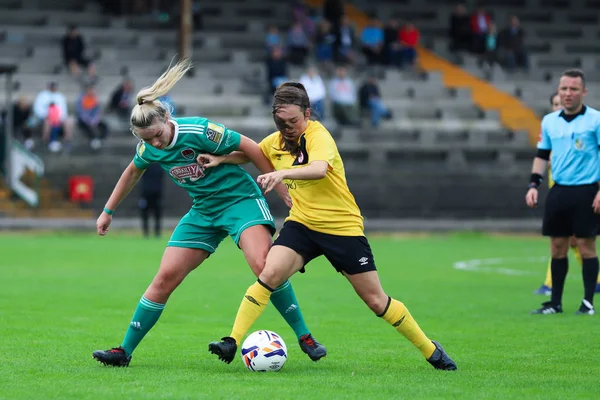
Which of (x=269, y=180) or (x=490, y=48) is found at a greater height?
(x=490, y=48)

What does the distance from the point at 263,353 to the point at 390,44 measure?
89.7 ft

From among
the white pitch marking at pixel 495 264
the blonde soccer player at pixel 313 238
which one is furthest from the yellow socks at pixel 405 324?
the white pitch marking at pixel 495 264

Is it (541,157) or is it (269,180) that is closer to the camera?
(269,180)

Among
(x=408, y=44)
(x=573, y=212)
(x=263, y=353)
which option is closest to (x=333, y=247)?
(x=263, y=353)

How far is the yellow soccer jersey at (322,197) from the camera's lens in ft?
25.6

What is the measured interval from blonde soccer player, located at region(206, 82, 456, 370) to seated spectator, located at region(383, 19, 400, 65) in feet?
87.7

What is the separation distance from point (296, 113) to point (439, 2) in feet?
110

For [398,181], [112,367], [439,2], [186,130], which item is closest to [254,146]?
[186,130]

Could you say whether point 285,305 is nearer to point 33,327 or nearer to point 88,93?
point 33,327

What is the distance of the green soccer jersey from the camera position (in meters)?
8.02

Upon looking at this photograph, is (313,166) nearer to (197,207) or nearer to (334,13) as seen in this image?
(197,207)

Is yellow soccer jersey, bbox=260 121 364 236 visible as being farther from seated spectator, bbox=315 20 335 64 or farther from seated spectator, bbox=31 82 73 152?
seated spectator, bbox=315 20 335 64

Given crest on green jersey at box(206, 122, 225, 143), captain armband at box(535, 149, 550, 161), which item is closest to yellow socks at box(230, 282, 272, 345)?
crest on green jersey at box(206, 122, 225, 143)

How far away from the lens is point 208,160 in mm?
8070
